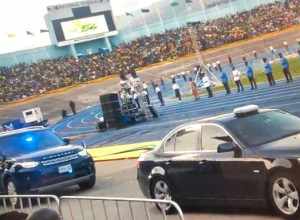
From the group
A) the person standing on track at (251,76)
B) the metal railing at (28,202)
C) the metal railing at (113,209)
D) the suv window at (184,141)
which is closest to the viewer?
the metal railing at (113,209)

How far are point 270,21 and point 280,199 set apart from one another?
6658 centimetres

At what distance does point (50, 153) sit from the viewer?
44.4 feet

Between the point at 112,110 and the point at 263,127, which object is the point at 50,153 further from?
the point at 112,110

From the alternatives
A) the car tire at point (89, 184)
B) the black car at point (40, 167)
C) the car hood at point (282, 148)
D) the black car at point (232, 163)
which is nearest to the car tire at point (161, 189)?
the black car at point (232, 163)

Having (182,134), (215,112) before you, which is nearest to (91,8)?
(215,112)

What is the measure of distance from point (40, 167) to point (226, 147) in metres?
5.79

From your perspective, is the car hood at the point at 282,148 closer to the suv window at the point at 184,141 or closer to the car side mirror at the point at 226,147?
the car side mirror at the point at 226,147

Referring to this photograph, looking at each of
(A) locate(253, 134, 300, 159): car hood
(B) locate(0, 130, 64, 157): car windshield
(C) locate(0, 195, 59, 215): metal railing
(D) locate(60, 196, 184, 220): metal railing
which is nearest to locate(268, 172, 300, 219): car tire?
(A) locate(253, 134, 300, 159): car hood

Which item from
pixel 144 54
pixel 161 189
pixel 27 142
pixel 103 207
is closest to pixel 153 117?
pixel 27 142

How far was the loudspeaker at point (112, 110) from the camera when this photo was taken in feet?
107

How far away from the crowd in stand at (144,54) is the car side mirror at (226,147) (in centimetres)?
6219

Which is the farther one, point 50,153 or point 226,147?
point 50,153

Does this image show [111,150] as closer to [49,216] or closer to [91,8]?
[49,216]

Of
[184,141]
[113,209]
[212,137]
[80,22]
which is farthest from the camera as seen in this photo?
[80,22]
